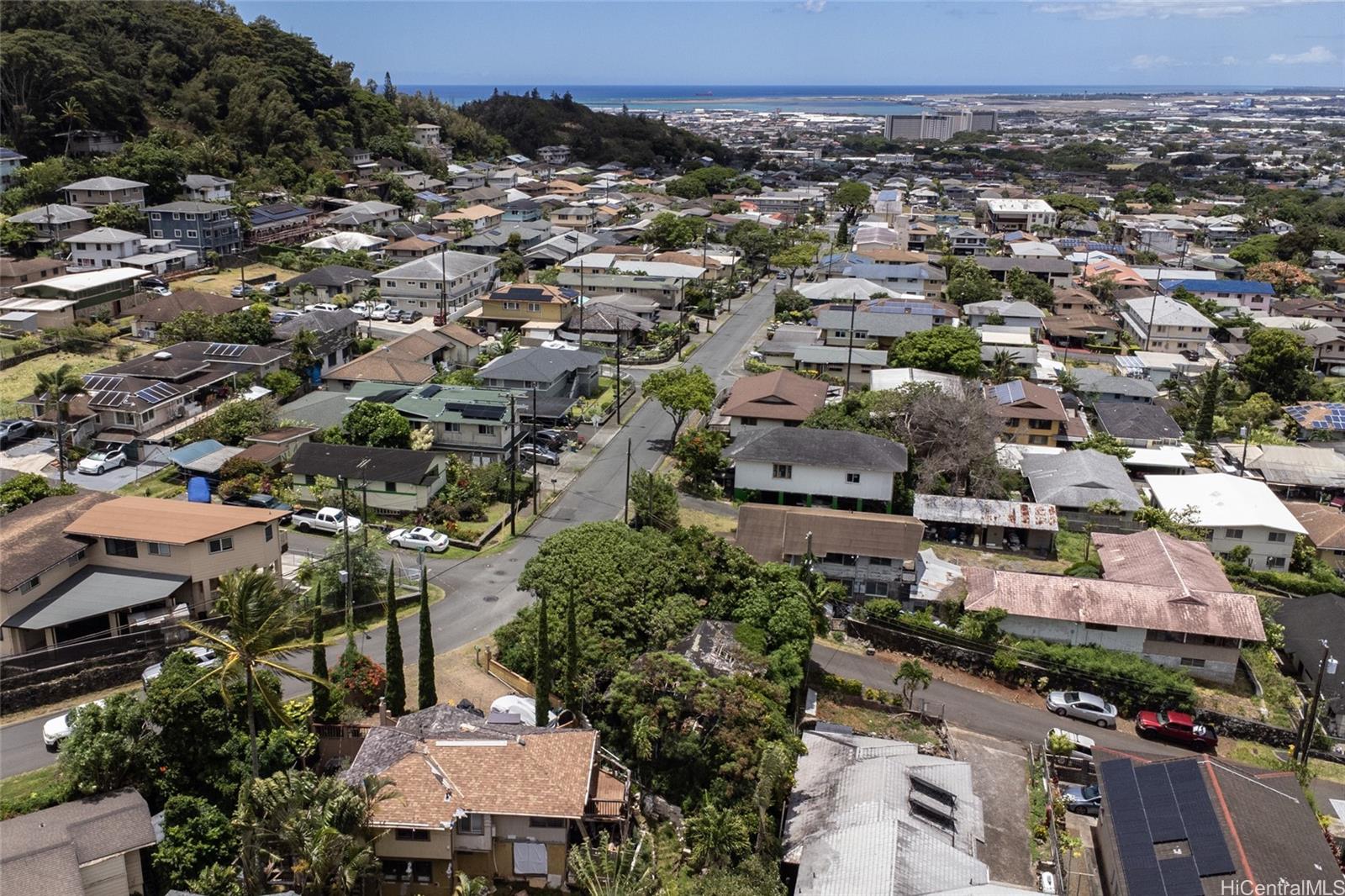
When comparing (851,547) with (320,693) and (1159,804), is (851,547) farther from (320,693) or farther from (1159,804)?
(320,693)

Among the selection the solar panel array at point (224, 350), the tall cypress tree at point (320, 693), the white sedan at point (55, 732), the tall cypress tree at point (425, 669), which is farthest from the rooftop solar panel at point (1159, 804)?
the solar panel array at point (224, 350)

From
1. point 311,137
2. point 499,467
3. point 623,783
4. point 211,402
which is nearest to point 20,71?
point 311,137

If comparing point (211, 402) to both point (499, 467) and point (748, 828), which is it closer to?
point (499, 467)

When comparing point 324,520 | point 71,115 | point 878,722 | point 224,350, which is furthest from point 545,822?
point 71,115

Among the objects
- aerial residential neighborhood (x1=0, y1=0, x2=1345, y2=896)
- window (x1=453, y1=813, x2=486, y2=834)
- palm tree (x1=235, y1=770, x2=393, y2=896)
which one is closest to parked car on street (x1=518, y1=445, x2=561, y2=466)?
aerial residential neighborhood (x1=0, y1=0, x2=1345, y2=896)

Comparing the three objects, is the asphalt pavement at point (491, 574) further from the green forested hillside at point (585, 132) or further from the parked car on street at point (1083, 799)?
the green forested hillside at point (585, 132)

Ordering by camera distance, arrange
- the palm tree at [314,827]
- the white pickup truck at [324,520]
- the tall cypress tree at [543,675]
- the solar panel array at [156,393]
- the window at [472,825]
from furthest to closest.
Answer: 1. the solar panel array at [156,393]
2. the white pickup truck at [324,520]
3. the tall cypress tree at [543,675]
4. the window at [472,825]
5. the palm tree at [314,827]

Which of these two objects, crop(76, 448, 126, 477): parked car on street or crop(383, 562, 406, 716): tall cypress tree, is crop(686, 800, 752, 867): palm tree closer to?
crop(383, 562, 406, 716): tall cypress tree
